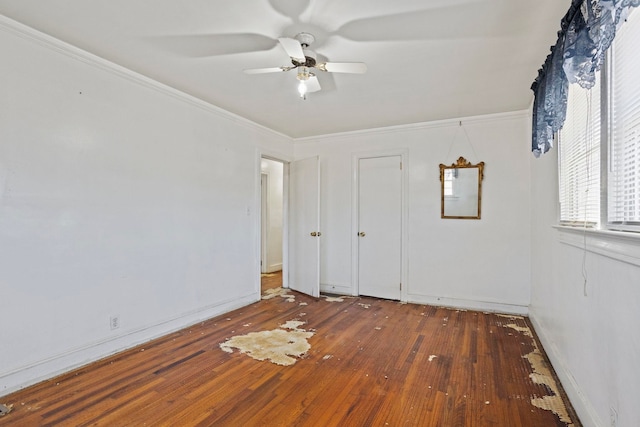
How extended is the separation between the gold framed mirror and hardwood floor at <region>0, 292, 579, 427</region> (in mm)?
1444

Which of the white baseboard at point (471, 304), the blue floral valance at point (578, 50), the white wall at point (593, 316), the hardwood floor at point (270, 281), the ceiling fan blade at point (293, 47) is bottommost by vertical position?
the hardwood floor at point (270, 281)

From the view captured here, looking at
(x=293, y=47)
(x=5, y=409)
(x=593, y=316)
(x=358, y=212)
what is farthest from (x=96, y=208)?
(x=593, y=316)

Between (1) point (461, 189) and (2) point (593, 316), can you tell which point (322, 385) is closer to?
(2) point (593, 316)

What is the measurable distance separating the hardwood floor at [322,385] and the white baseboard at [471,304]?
22.6 inches

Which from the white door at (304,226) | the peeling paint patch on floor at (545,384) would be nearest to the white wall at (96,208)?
the white door at (304,226)

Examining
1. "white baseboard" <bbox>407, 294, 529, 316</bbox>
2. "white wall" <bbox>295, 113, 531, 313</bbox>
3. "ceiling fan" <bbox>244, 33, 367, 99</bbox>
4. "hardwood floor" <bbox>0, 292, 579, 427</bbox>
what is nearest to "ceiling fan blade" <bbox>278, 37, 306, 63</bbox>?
"ceiling fan" <bbox>244, 33, 367, 99</bbox>

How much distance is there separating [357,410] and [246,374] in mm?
908

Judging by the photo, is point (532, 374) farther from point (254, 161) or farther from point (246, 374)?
point (254, 161)

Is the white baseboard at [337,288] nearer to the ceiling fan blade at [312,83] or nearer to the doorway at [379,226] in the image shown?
the doorway at [379,226]

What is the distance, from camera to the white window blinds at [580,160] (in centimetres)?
173

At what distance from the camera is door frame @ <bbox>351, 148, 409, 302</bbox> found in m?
4.52

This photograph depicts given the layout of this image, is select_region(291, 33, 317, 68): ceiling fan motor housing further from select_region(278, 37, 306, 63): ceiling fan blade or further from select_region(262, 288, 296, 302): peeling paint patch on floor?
select_region(262, 288, 296, 302): peeling paint patch on floor

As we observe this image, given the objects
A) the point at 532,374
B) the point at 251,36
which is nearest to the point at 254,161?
the point at 251,36

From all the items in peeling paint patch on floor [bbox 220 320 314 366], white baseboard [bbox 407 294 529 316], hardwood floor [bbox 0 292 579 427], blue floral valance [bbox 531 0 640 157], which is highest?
blue floral valance [bbox 531 0 640 157]
